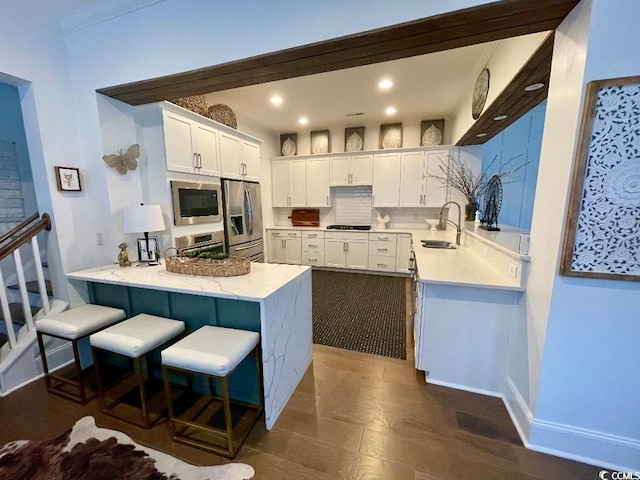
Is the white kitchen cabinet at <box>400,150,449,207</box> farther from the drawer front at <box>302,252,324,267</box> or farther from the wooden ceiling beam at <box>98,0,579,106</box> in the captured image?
the wooden ceiling beam at <box>98,0,579,106</box>

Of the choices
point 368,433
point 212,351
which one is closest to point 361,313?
point 368,433

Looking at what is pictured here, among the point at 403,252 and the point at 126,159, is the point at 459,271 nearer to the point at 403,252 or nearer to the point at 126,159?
the point at 403,252

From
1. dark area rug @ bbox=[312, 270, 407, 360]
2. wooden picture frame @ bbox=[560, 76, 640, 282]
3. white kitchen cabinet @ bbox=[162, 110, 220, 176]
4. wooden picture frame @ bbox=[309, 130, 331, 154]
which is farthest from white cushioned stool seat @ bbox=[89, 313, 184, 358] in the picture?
wooden picture frame @ bbox=[309, 130, 331, 154]

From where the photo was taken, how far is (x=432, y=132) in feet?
14.3

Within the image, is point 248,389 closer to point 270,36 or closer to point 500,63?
point 270,36

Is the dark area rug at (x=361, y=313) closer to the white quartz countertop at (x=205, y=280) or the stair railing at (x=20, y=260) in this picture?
the white quartz countertop at (x=205, y=280)

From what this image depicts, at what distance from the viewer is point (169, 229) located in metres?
2.64

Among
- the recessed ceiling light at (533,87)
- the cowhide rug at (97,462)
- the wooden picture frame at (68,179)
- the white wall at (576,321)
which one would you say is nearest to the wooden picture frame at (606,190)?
the white wall at (576,321)

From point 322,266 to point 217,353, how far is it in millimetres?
3759

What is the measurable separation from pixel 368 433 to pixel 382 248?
332 centimetres

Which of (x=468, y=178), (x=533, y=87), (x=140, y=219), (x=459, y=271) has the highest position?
(x=533, y=87)

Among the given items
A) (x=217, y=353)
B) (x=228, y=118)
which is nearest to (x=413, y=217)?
(x=228, y=118)

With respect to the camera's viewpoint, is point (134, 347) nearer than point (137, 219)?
Yes

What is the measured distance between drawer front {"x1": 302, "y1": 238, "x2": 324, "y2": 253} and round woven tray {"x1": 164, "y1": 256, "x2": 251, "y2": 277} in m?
3.08
